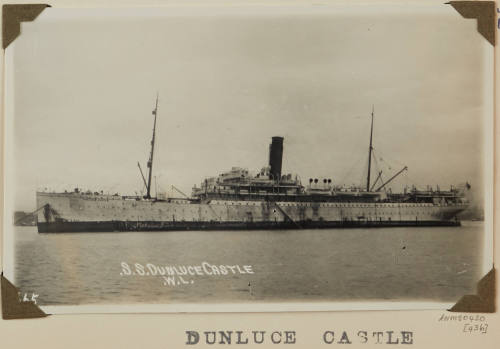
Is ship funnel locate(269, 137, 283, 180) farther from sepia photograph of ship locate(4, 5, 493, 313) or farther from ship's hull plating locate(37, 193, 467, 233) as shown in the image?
ship's hull plating locate(37, 193, 467, 233)

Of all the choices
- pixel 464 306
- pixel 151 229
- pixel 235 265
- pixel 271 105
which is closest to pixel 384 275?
pixel 464 306

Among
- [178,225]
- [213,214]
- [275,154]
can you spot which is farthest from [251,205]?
[178,225]

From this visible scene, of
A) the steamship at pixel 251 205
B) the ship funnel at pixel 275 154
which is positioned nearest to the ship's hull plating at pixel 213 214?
the steamship at pixel 251 205
